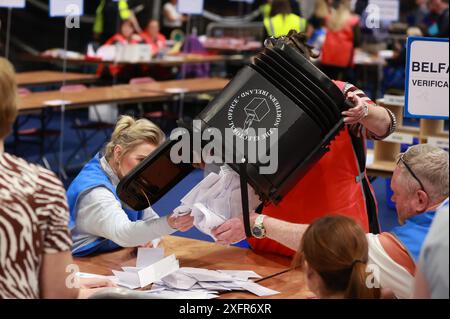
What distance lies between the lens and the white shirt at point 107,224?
3160mm

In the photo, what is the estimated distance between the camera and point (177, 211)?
3029mm

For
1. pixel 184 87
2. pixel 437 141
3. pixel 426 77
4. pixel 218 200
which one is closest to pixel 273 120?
pixel 218 200

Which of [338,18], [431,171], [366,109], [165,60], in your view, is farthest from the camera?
[338,18]

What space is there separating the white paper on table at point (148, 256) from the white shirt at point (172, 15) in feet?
38.3

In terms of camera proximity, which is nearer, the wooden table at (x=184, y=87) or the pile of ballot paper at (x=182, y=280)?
the pile of ballot paper at (x=182, y=280)

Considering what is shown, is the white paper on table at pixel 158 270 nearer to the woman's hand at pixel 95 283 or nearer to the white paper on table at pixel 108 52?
the woman's hand at pixel 95 283

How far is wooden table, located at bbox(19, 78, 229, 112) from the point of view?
8236 millimetres

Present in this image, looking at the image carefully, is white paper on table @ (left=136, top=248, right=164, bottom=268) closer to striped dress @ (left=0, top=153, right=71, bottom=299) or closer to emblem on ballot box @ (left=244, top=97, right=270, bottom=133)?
emblem on ballot box @ (left=244, top=97, right=270, bottom=133)

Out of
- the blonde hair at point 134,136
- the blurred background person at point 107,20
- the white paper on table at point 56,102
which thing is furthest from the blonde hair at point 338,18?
the blonde hair at point 134,136

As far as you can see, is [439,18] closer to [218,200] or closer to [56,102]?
[56,102]

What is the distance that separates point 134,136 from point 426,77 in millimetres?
1190

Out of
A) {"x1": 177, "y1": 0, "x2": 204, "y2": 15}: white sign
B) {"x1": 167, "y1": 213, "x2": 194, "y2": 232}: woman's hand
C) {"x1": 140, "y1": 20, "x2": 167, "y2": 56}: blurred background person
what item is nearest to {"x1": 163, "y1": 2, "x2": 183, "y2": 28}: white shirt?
{"x1": 140, "y1": 20, "x2": 167, "y2": 56}: blurred background person

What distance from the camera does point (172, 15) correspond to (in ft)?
47.5
